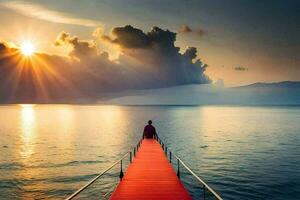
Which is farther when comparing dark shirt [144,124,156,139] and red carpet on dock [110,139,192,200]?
dark shirt [144,124,156,139]

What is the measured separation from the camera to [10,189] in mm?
27141

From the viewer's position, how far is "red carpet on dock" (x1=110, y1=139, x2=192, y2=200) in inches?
521

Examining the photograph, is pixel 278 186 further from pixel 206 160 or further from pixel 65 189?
pixel 65 189

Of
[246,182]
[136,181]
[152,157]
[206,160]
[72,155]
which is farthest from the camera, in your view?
[72,155]

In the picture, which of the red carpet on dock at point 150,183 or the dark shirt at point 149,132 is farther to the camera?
the dark shirt at point 149,132

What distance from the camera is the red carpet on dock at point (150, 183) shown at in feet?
43.4

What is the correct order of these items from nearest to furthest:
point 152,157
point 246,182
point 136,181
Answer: point 136,181
point 152,157
point 246,182

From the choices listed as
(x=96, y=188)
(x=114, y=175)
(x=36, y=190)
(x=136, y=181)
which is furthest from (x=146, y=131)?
(x=136, y=181)

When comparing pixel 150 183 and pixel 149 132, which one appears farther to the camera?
pixel 149 132

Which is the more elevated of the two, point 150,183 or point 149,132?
point 149,132

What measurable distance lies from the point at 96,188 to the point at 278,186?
49.8ft

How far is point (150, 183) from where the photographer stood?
1535cm

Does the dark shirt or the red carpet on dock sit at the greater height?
the dark shirt

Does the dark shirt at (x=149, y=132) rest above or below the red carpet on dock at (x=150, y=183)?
above
